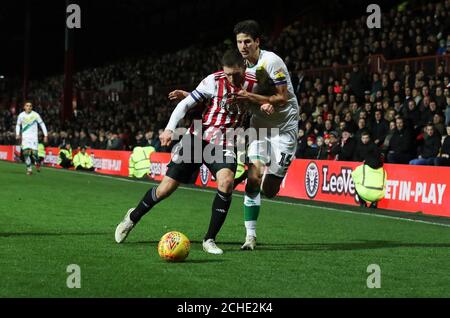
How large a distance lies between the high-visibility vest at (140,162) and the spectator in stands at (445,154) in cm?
1071

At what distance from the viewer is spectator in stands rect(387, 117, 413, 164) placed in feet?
60.4

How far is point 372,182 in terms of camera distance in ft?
53.0

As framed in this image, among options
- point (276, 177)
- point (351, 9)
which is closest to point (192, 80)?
A: point (351, 9)

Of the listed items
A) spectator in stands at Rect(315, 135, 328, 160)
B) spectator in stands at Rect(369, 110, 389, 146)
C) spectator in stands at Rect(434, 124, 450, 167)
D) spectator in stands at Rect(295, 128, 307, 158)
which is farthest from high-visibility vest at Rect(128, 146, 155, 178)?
spectator in stands at Rect(434, 124, 450, 167)

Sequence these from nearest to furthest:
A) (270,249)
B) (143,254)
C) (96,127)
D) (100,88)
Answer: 1. (143,254)
2. (270,249)
3. (96,127)
4. (100,88)

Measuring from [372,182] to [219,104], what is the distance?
8031mm

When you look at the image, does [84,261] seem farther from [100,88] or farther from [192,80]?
[100,88]

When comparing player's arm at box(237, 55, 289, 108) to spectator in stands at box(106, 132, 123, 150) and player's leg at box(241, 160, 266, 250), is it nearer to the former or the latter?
player's leg at box(241, 160, 266, 250)

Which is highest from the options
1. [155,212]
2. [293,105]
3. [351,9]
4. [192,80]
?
[351,9]

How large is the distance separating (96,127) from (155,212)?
89.6 feet

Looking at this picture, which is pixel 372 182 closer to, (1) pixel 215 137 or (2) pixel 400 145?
(2) pixel 400 145

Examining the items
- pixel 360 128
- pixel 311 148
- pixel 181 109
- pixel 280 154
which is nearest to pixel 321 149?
pixel 311 148
